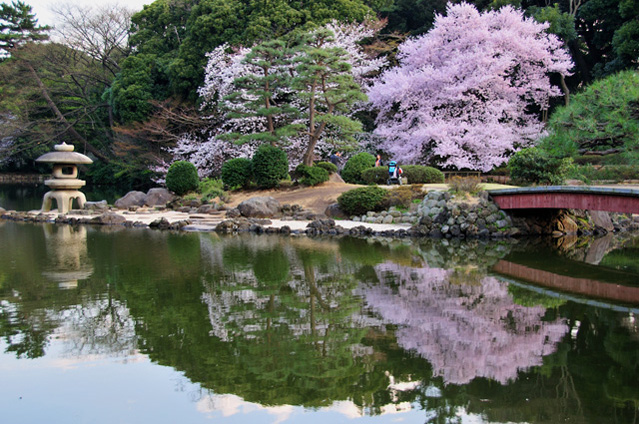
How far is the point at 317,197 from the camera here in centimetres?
1900

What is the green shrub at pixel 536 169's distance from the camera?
14992 mm

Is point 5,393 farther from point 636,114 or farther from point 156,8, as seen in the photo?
point 156,8

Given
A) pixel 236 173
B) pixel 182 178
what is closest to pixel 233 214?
pixel 236 173

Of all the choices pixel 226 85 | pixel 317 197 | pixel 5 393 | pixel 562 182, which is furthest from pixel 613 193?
pixel 226 85

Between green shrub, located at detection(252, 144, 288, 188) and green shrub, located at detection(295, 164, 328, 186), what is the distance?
2.52ft

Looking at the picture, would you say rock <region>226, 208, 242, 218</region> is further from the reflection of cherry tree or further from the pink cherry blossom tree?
the reflection of cherry tree

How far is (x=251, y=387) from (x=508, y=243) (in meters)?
9.85

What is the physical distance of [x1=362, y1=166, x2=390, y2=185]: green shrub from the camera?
19.9m

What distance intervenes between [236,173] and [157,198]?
3870mm

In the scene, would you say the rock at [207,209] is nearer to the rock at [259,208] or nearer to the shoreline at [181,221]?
the shoreline at [181,221]

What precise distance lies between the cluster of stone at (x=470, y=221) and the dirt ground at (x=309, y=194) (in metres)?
4.58

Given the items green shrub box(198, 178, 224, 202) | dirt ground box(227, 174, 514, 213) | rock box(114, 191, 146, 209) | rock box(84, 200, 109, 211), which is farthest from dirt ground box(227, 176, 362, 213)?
rock box(84, 200, 109, 211)

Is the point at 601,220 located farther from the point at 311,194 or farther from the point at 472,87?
the point at 311,194

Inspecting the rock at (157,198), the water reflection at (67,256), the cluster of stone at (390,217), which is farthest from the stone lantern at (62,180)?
the cluster of stone at (390,217)
